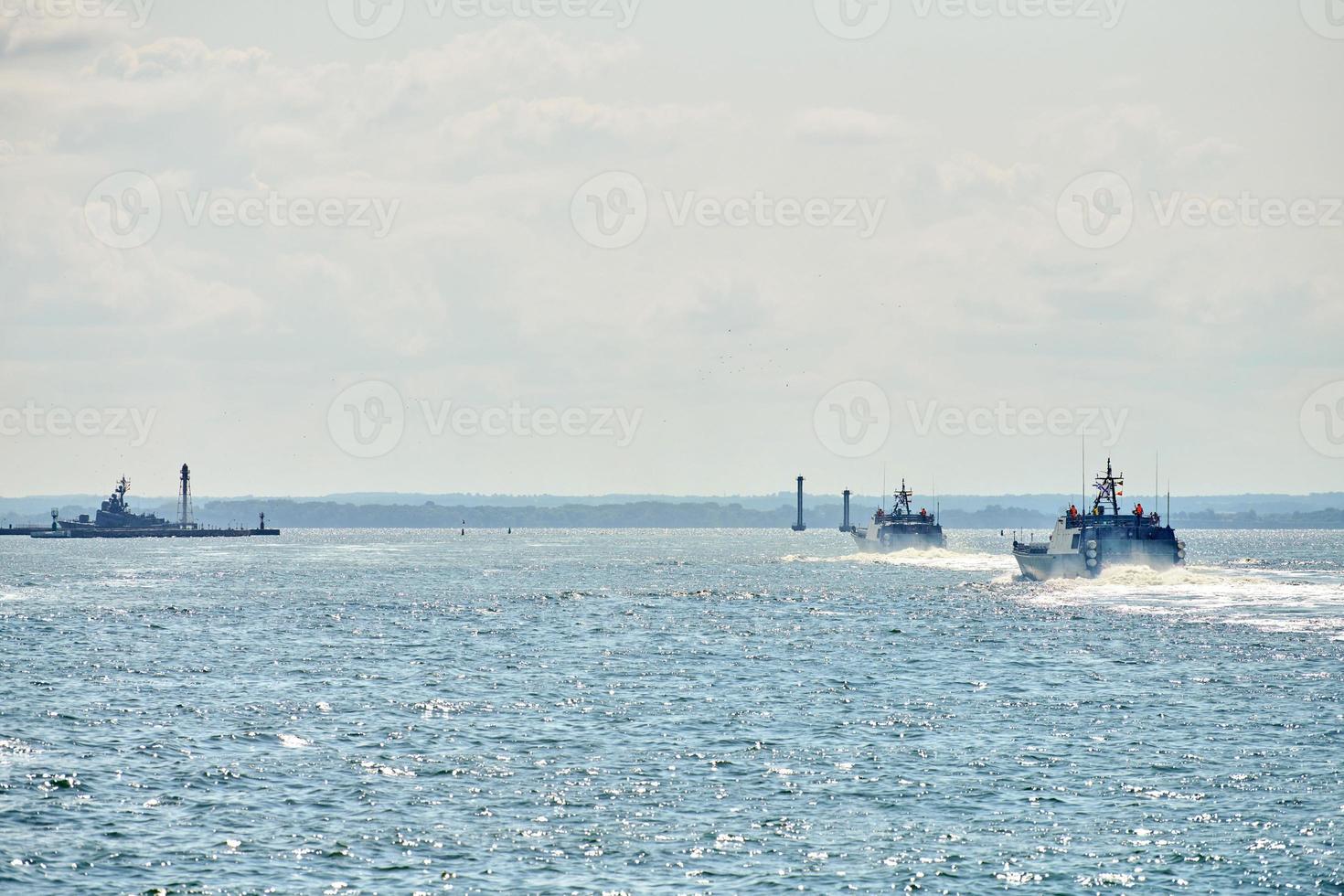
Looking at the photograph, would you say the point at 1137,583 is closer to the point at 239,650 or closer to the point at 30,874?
the point at 239,650

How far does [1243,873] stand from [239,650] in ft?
172

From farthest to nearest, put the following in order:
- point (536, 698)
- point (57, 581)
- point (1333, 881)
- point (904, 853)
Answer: point (57, 581), point (536, 698), point (904, 853), point (1333, 881)

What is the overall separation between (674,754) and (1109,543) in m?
83.3

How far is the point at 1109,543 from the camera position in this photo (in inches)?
4562

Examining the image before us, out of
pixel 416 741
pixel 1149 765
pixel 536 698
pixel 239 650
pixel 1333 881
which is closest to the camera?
pixel 1333 881

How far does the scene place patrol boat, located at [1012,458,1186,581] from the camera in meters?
116

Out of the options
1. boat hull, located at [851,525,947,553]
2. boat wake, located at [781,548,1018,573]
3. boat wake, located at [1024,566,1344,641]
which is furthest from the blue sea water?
boat hull, located at [851,525,947,553]

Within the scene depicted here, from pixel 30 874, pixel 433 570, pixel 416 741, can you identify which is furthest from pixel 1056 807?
pixel 433 570

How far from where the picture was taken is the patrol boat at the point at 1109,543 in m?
116

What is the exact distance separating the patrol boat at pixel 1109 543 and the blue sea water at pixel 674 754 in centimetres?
2860

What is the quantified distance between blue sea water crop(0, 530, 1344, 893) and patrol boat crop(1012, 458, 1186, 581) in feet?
93.8

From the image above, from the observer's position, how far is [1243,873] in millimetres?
27922

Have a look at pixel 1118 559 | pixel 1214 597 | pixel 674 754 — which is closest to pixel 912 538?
pixel 1118 559

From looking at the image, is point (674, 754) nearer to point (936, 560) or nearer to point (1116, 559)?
point (1116, 559)
